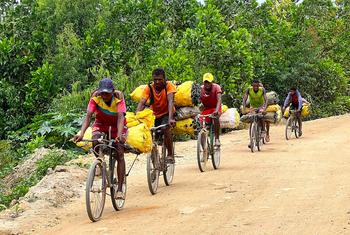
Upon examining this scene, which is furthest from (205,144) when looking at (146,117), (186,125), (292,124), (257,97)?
(292,124)

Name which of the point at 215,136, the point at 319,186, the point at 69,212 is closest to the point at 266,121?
the point at 215,136

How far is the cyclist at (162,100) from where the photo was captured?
10.0 m

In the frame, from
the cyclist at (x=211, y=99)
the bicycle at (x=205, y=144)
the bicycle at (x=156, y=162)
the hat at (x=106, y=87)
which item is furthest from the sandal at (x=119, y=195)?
the cyclist at (x=211, y=99)

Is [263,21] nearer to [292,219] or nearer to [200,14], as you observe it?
[200,14]

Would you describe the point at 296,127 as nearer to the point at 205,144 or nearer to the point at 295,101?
the point at 295,101

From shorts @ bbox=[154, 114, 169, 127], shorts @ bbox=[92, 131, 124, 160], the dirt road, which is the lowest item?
the dirt road

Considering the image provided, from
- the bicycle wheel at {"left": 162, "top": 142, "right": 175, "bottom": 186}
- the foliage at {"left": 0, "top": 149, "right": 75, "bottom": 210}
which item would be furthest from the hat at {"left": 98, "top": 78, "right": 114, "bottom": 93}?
the foliage at {"left": 0, "top": 149, "right": 75, "bottom": 210}

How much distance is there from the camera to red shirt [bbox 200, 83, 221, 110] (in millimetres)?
12453

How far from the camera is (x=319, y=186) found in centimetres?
1027

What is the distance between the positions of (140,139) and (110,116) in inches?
23.6

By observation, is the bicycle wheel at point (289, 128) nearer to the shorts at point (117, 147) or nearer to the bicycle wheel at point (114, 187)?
the bicycle wheel at point (114, 187)

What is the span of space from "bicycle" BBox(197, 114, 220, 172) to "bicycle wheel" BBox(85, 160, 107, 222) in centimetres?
392

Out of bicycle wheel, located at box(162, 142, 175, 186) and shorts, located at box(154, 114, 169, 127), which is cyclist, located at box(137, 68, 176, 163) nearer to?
shorts, located at box(154, 114, 169, 127)

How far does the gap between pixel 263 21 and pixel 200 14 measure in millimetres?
8504
